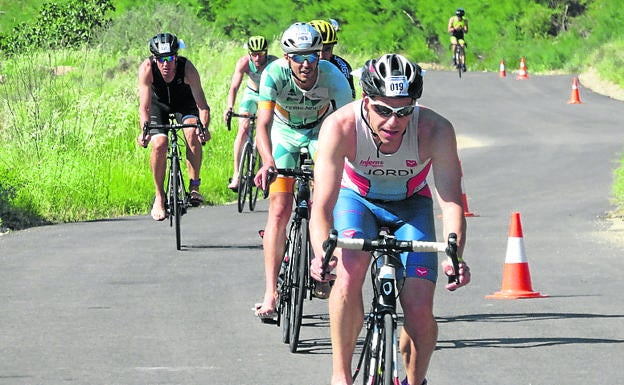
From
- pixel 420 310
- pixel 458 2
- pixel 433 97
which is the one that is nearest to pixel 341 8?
pixel 458 2

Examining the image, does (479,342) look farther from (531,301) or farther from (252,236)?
(252,236)

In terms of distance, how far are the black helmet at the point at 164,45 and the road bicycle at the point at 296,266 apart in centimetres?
496

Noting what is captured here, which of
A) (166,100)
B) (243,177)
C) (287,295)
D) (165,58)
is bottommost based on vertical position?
(243,177)

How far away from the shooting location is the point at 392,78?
7082mm

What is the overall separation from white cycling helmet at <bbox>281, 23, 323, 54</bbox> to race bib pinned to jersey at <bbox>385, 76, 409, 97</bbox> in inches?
131

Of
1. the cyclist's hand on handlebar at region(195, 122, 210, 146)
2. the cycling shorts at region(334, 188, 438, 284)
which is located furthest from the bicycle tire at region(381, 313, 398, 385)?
the cyclist's hand on handlebar at region(195, 122, 210, 146)

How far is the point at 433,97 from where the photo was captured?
3894 centimetres

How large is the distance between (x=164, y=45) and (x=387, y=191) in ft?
26.0

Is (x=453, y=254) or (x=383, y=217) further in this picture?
(x=383, y=217)

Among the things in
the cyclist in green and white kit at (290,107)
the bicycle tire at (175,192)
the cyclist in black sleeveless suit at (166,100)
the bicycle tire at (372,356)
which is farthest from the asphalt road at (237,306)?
the bicycle tire at (372,356)

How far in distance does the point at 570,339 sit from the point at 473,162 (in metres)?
16.3

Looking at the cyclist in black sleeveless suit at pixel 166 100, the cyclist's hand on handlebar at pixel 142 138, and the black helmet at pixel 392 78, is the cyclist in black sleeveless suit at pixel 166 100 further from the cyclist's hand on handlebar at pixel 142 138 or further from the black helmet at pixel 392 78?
the black helmet at pixel 392 78

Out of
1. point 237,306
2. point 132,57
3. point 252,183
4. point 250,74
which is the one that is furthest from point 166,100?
point 132,57

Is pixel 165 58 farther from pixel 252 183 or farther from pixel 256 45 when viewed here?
pixel 252 183
